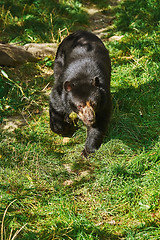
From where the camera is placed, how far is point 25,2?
9.06 metres

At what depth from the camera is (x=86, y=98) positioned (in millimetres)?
4238

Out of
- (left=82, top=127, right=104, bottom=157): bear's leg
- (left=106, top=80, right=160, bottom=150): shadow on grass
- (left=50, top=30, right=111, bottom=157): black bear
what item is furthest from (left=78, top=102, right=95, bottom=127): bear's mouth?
(left=106, top=80, right=160, bottom=150): shadow on grass

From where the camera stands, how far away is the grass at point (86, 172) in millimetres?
3535

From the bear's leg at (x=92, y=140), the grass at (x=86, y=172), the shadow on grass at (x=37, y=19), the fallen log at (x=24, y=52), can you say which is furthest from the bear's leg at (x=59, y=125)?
the shadow on grass at (x=37, y=19)

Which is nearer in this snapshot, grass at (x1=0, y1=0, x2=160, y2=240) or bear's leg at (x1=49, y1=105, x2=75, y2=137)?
grass at (x1=0, y1=0, x2=160, y2=240)

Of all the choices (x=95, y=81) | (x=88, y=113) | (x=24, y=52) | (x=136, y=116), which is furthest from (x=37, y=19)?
(x=88, y=113)

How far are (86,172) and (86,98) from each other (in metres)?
1.07

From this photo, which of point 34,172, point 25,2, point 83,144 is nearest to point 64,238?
point 34,172

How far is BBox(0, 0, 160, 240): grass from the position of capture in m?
3.54

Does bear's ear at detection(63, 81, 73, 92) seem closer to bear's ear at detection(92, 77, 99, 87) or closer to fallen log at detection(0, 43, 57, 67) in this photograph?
bear's ear at detection(92, 77, 99, 87)

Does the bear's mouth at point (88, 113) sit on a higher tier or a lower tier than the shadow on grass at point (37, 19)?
higher

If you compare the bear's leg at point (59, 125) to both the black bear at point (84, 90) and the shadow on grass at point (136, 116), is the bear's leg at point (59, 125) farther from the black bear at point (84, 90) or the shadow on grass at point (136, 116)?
the shadow on grass at point (136, 116)

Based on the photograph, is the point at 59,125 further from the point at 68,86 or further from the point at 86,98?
the point at 86,98

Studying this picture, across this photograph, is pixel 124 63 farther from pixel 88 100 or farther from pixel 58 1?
pixel 58 1
